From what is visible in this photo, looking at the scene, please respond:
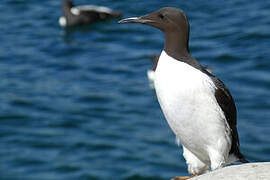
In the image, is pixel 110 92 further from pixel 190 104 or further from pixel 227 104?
pixel 190 104

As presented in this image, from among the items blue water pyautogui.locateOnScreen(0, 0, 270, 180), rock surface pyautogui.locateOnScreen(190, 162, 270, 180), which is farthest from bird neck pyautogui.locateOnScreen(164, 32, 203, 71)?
blue water pyautogui.locateOnScreen(0, 0, 270, 180)

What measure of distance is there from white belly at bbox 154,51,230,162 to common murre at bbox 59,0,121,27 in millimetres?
13388

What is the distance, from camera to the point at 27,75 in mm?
15609

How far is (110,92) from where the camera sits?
1420 centimetres

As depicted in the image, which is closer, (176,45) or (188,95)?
(188,95)

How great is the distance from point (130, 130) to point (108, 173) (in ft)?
3.78

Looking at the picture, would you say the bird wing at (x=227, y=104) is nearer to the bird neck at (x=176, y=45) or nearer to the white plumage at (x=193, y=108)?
the white plumage at (x=193, y=108)

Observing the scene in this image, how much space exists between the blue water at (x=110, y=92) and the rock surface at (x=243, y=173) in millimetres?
6538

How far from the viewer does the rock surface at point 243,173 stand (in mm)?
Answer: 4727

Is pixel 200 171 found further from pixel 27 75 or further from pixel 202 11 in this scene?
pixel 202 11

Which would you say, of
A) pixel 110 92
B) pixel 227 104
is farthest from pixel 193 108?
pixel 110 92

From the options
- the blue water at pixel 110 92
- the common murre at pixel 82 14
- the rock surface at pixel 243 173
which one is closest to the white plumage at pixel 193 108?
the rock surface at pixel 243 173

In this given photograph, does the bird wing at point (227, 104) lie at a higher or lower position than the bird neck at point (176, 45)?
lower

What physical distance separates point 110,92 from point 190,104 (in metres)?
8.76
